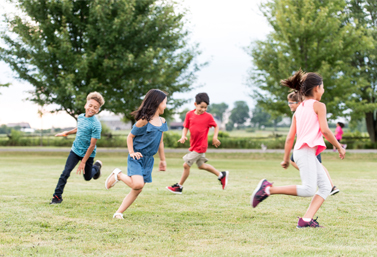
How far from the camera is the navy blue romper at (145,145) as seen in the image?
17.9ft

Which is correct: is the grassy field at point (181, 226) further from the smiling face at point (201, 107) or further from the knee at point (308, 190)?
the smiling face at point (201, 107)

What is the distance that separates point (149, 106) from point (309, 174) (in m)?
2.26

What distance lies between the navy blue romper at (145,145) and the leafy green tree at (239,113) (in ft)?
357

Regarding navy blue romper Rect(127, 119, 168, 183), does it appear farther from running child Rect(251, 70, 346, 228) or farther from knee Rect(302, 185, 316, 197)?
knee Rect(302, 185, 316, 197)

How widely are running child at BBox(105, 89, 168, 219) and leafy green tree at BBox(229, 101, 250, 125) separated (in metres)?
109

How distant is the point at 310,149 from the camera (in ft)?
15.8

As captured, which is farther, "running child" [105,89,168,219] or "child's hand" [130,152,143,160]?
"running child" [105,89,168,219]

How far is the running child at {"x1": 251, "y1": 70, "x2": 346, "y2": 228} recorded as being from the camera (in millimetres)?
4723

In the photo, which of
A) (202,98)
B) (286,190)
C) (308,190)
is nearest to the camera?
(308,190)

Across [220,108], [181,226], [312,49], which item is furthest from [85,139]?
[220,108]

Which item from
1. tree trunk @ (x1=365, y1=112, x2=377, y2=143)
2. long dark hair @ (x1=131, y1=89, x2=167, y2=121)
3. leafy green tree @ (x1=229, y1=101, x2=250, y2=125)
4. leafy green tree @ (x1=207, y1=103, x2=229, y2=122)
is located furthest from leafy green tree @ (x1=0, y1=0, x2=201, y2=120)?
leafy green tree @ (x1=207, y1=103, x2=229, y2=122)

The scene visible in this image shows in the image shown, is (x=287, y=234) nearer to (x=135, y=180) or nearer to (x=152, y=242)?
(x=152, y=242)

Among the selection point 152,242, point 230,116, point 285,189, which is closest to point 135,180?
point 152,242

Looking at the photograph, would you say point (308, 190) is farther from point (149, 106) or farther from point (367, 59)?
point (367, 59)
